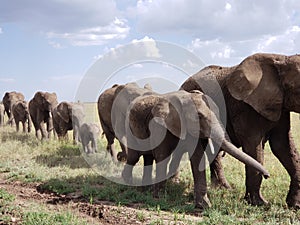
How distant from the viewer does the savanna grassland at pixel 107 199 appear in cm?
578

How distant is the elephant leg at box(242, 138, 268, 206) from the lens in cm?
654

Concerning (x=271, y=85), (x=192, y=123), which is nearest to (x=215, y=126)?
(x=192, y=123)

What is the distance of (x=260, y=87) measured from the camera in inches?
253

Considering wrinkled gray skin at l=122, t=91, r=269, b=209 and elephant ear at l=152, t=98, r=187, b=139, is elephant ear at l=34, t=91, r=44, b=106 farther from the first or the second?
elephant ear at l=152, t=98, r=187, b=139

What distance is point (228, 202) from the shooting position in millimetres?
6645

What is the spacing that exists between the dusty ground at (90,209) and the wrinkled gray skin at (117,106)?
2.60m

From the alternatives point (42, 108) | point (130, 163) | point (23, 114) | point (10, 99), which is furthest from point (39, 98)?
point (130, 163)

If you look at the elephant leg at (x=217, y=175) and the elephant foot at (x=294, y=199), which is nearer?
the elephant foot at (x=294, y=199)

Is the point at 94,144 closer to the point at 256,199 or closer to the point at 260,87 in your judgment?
the point at 256,199

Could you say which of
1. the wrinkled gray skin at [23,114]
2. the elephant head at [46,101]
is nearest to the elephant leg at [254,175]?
the elephant head at [46,101]

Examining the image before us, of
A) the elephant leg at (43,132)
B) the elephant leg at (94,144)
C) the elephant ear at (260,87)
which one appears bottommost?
the elephant leg at (94,144)

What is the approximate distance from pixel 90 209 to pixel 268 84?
10.9 feet

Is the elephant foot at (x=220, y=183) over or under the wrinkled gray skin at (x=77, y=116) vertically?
under

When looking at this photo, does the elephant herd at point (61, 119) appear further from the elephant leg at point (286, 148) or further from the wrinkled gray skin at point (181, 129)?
the elephant leg at point (286, 148)
